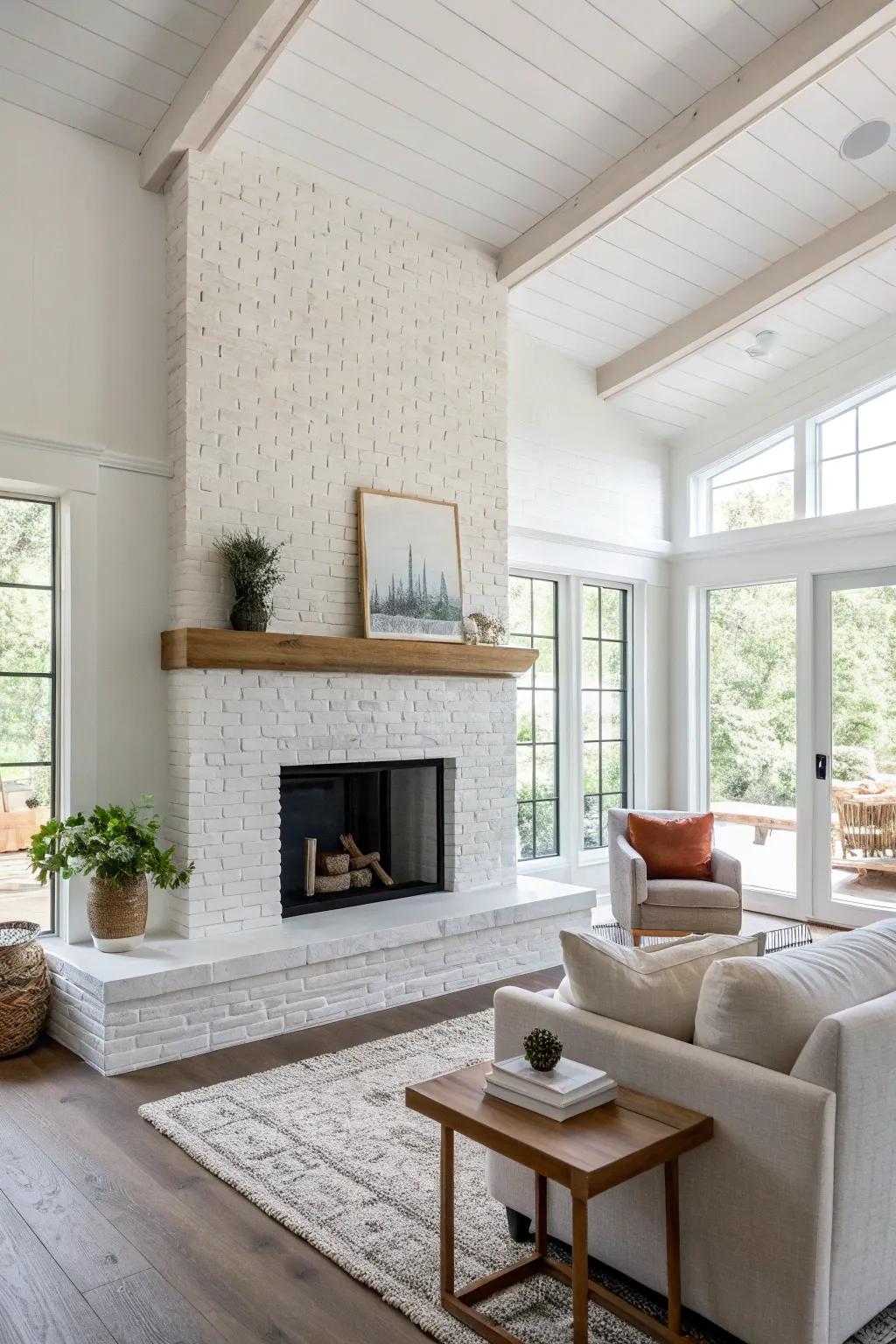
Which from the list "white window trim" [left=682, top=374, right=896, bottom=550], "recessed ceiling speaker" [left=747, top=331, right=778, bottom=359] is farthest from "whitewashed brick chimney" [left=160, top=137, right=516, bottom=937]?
"white window trim" [left=682, top=374, right=896, bottom=550]

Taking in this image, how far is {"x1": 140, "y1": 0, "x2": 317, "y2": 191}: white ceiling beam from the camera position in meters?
3.57

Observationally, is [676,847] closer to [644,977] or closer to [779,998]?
[644,977]

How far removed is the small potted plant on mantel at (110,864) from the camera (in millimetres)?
3859

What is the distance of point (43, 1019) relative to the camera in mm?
3918

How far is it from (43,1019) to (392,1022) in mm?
1394

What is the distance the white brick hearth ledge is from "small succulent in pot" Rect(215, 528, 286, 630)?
4.47 ft

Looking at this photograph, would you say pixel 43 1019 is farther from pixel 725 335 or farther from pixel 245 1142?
pixel 725 335

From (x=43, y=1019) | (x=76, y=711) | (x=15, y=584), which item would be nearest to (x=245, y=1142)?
(x=43, y=1019)

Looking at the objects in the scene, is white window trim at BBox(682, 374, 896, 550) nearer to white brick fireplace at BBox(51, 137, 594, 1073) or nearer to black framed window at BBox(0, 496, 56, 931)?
white brick fireplace at BBox(51, 137, 594, 1073)

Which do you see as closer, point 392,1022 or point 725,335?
point 392,1022

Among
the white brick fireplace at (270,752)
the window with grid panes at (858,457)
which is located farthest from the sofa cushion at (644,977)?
the window with grid panes at (858,457)

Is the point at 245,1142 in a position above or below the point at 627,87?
below

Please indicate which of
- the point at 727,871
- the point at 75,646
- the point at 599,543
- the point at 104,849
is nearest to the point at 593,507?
the point at 599,543

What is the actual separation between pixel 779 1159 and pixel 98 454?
3632mm
